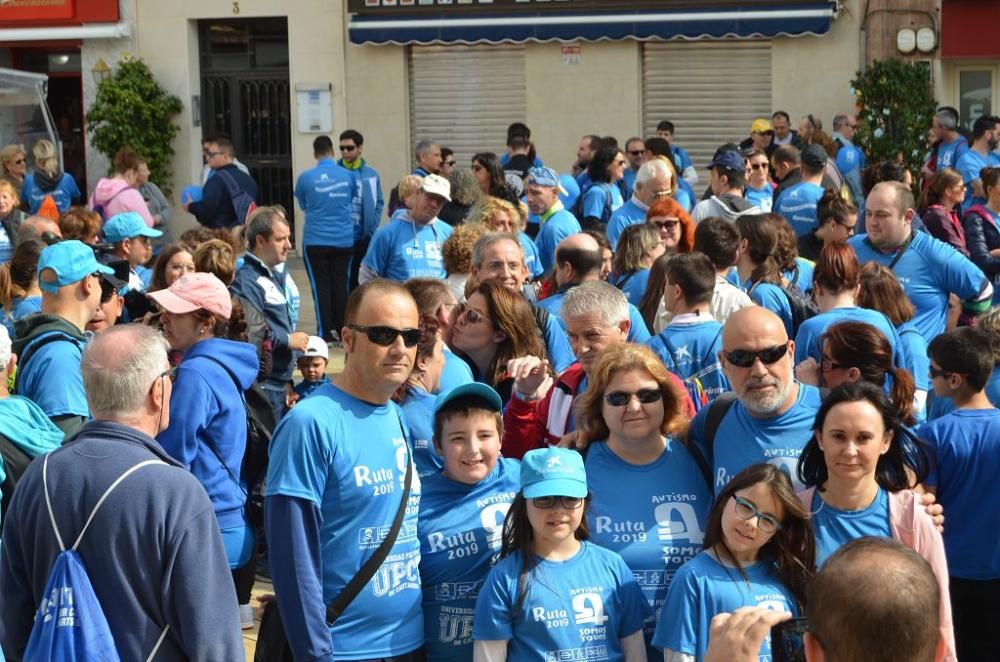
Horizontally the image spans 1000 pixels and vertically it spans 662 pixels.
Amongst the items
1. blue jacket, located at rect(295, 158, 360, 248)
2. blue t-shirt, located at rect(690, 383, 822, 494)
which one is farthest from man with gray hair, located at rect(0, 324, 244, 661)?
blue jacket, located at rect(295, 158, 360, 248)

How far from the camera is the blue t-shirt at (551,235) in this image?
10.3m

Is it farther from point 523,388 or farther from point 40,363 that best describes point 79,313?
point 523,388

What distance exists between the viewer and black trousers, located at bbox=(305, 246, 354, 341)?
561 inches

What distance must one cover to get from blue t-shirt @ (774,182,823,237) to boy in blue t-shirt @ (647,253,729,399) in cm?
459

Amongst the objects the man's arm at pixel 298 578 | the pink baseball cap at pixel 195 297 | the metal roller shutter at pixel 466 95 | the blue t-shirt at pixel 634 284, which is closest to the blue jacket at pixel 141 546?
the man's arm at pixel 298 578

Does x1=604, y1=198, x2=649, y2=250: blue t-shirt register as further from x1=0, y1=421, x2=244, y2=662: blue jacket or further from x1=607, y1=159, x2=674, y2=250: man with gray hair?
x1=0, y1=421, x2=244, y2=662: blue jacket

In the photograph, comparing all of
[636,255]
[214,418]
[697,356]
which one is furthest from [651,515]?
[636,255]

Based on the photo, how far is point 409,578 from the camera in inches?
179

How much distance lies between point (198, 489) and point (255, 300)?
4.41 metres

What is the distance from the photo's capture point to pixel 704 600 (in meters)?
4.29

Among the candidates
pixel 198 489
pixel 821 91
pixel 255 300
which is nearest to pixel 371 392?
pixel 198 489

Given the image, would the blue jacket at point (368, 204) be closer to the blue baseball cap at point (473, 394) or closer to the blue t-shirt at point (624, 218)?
the blue t-shirt at point (624, 218)

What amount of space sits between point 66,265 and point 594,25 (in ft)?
49.0

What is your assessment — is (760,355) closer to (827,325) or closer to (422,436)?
(422,436)
